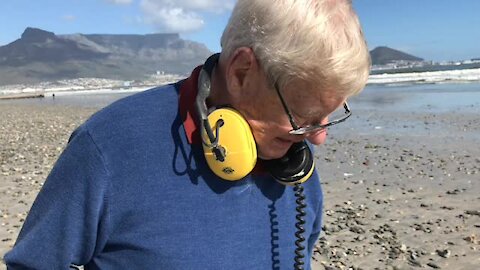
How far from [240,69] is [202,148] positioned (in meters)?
0.29

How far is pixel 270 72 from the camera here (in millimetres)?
1611

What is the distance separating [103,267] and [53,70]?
19831cm

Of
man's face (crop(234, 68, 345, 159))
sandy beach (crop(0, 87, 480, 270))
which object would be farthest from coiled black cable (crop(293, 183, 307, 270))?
sandy beach (crop(0, 87, 480, 270))

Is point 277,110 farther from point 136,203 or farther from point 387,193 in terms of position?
point 387,193

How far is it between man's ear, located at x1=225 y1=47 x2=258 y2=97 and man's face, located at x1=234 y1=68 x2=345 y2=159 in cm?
2

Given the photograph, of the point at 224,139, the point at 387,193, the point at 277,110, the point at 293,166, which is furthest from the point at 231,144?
the point at 387,193

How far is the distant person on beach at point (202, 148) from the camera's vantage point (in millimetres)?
1562

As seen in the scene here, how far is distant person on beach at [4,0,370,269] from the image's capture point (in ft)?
5.13

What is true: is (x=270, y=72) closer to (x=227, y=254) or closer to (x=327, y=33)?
(x=327, y=33)

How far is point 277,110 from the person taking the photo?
1.70 meters

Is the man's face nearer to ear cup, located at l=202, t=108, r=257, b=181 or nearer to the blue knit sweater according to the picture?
ear cup, located at l=202, t=108, r=257, b=181

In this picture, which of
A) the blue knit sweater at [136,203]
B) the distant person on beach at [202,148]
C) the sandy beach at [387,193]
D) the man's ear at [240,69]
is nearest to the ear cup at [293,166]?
the distant person on beach at [202,148]

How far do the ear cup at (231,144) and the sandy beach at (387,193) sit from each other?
3.94m

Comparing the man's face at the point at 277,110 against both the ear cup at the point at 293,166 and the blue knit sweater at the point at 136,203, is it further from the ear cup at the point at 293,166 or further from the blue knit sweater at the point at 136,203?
the blue knit sweater at the point at 136,203
